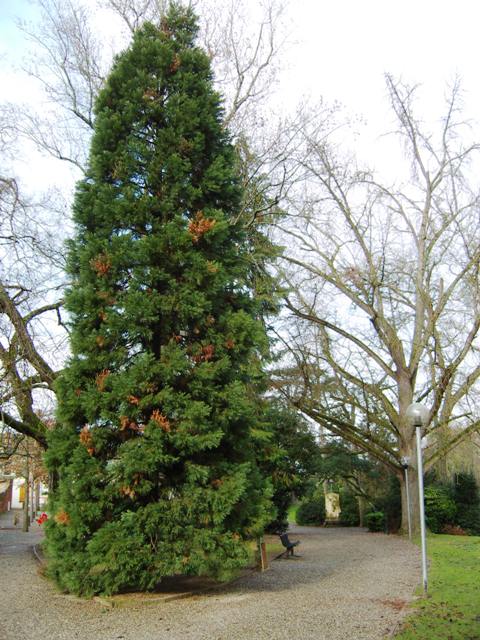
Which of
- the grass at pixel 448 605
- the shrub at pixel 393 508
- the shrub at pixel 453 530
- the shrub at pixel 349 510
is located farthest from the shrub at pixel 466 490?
the grass at pixel 448 605

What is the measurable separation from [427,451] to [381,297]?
7.05 metres

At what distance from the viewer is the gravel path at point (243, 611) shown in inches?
272

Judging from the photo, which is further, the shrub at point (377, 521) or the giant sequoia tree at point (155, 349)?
the shrub at point (377, 521)

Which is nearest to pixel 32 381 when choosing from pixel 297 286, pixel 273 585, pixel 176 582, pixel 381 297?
pixel 176 582

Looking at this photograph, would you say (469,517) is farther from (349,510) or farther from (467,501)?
(349,510)

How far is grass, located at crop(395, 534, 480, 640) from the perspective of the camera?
657 centimetres

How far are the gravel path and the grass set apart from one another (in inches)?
11.7

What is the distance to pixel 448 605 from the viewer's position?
8203 mm

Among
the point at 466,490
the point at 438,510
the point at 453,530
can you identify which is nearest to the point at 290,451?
the point at 438,510

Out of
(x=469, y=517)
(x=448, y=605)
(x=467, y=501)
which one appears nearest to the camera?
(x=448, y=605)

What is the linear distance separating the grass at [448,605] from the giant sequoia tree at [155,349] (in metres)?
2.73

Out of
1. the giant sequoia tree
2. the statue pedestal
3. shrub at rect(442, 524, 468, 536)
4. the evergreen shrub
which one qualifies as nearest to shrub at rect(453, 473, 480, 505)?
the evergreen shrub

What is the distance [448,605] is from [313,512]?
25.9 m

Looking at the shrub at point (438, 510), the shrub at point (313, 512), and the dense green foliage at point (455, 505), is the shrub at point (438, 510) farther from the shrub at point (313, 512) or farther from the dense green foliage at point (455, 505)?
the shrub at point (313, 512)
